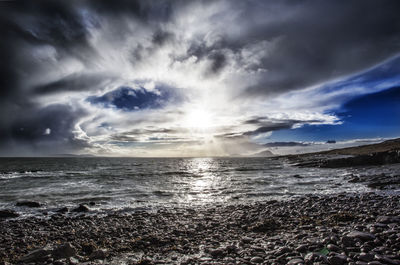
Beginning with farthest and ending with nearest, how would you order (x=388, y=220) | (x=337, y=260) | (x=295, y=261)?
(x=388, y=220) → (x=295, y=261) → (x=337, y=260)

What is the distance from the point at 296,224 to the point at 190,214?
20.0 ft

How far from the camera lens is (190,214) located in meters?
13.0

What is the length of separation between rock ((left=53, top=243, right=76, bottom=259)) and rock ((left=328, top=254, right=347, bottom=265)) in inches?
315

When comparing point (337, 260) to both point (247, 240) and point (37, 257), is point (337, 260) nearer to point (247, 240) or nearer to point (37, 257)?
point (247, 240)

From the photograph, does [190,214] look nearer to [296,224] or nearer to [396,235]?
[296,224]

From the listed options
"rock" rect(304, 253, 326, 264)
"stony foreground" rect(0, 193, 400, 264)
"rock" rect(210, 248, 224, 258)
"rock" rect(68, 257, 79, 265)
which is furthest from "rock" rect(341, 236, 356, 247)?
"rock" rect(68, 257, 79, 265)

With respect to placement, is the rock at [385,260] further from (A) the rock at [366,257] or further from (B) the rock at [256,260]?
(B) the rock at [256,260]

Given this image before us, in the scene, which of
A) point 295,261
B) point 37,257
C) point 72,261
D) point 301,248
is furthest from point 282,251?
point 37,257

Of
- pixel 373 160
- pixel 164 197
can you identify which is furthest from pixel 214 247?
pixel 373 160

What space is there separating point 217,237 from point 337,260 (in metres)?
4.54

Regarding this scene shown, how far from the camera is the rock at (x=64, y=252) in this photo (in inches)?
276

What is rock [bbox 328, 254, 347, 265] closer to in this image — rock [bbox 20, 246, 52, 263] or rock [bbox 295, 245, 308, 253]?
rock [bbox 295, 245, 308, 253]

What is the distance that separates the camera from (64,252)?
7.12 metres

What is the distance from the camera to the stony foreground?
611cm
